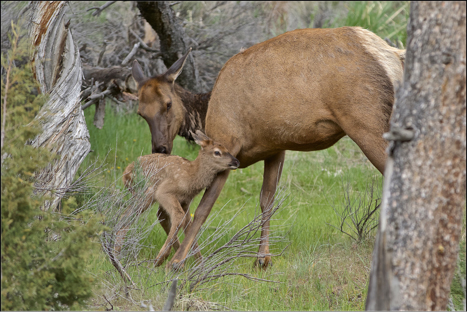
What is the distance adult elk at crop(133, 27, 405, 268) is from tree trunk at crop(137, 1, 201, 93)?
2.97 metres

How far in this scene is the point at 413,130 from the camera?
3.14 metres

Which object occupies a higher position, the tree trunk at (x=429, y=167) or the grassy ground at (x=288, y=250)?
the tree trunk at (x=429, y=167)

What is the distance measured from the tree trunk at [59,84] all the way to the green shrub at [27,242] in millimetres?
2306

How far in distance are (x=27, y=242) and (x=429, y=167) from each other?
236 cm

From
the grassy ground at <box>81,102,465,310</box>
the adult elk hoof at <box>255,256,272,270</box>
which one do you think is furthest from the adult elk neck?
the adult elk hoof at <box>255,256,272,270</box>

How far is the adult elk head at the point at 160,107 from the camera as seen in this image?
6.68 meters

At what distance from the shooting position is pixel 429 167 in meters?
3.11

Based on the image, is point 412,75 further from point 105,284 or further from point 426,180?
point 105,284

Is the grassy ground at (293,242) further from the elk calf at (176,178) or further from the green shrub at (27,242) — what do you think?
the green shrub at (27,242)

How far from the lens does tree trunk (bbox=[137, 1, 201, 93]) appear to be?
8438 mm

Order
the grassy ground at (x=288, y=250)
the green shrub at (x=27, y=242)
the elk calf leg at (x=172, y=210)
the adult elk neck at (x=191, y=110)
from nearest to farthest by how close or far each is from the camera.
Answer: the green shrub at (x=27, y=242)
the grassy ground at (x=288, y=250)
the elk calf leg at (x=172, y=210)
the adult elk neck at (x=191, y=110)

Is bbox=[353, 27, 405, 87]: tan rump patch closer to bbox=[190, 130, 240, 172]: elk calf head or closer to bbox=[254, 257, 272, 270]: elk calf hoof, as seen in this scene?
bbox=[190, 130, 240, 172]: elk calf head

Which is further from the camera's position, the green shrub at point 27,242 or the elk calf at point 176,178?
the elk calf at point 176,178

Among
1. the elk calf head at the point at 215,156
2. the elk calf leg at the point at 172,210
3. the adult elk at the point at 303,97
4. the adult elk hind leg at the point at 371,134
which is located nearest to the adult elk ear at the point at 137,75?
the elk calf head at the point at 215,156
